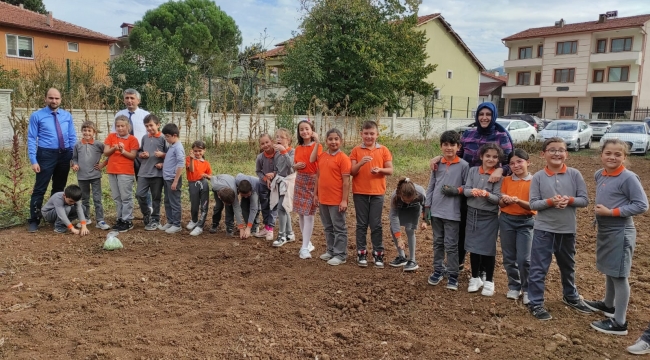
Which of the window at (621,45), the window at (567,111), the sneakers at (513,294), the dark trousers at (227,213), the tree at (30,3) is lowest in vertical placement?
the sneakers at (513,294)

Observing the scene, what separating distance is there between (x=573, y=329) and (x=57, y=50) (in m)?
30.6

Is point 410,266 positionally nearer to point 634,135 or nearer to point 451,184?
point 451,184

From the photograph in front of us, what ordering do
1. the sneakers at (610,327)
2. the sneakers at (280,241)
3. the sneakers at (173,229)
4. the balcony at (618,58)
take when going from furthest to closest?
the balcony at (618,58)
the sneakers at (173,229)
the sneakers at (280,241)
the sneakers at (610,327)

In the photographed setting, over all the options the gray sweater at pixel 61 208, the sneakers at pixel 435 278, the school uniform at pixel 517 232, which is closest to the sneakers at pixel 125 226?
the gray sweater at pixel 61 208

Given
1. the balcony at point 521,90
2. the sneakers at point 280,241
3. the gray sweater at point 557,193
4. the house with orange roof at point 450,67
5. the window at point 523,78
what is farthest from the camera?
the window at point 523,78

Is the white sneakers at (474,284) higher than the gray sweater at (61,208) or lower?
lower

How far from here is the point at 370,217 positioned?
462 centimetres

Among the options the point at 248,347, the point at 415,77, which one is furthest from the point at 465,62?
the point at 248,347

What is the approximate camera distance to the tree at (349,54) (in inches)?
714

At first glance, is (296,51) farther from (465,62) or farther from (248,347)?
(465,62)

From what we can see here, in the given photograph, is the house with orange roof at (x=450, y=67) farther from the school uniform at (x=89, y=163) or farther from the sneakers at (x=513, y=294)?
the sneakers at (x=513, y=294)

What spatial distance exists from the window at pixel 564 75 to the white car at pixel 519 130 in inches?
946

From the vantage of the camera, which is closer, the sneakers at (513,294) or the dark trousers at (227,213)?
the sneakers at (513,294)

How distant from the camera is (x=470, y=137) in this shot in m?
4.26
